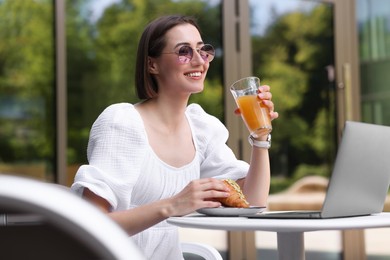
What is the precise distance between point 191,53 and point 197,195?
513 mm

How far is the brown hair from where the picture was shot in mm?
2275

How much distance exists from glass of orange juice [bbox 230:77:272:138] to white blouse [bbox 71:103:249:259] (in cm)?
25

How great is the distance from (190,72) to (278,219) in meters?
0.55

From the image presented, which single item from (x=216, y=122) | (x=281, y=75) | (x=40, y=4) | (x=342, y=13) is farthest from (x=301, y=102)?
(x=216, y=122)

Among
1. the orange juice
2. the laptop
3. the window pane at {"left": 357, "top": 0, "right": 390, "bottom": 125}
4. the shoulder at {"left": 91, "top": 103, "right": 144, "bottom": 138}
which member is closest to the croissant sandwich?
the laptop

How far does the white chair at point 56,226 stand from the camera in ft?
2.53

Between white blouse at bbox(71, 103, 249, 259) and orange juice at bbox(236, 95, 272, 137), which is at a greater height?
orange juice at bbox(236, 95, 272, 137)

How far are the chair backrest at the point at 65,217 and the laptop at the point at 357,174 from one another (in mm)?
1015

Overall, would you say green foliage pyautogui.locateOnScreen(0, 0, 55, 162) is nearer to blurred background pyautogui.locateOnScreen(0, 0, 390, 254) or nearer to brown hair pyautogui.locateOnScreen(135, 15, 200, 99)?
blurred background pyautogui.locateOnScreen(0, 0, 390, 254)

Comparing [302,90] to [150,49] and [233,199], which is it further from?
[233,199]

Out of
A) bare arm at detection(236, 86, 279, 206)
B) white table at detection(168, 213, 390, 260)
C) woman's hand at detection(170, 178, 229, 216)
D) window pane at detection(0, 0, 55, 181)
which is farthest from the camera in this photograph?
window pane at detection(0, 0, 55, 181)

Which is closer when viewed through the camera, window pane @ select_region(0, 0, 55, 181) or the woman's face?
the woman's face

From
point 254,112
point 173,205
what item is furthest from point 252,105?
point 173,205

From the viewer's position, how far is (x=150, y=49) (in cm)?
A: 231
